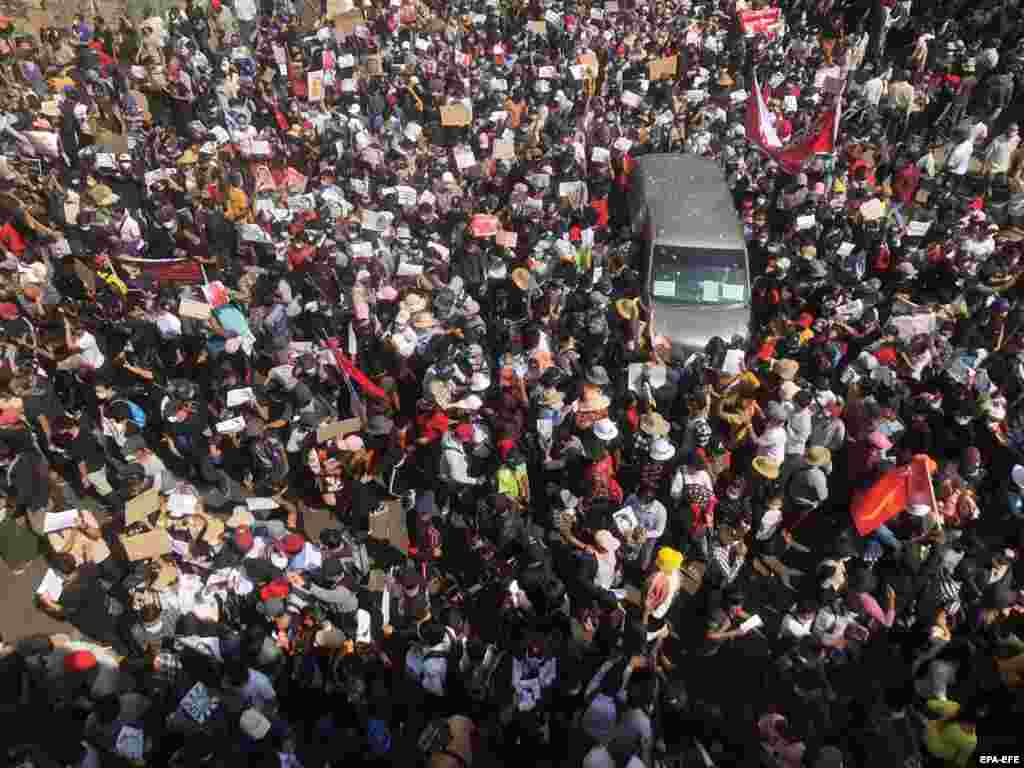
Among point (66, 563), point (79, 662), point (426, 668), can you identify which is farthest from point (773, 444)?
point (66, 563)

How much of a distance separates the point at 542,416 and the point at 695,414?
167cm

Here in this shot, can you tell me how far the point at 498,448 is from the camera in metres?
7.29

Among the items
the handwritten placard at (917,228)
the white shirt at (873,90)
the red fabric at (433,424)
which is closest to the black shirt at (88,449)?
the red fabric at (433,424)

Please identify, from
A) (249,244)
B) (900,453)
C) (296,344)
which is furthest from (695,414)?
(249,244)

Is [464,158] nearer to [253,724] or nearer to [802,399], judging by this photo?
[802,399]

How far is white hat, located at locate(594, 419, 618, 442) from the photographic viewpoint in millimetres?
7438

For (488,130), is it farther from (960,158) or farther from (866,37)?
(866,37)

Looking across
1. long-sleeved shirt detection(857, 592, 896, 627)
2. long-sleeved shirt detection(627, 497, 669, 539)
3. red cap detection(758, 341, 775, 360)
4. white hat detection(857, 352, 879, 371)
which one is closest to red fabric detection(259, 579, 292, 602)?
long-sleeved shirt detection(627, 497, 669, 539)

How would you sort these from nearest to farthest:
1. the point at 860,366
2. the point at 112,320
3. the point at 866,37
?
1. the point at 860,366
2. the point at 112,320
3. the point at 866,37

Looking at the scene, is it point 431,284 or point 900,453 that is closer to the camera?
point 900,453

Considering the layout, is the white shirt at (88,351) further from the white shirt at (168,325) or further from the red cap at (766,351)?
the red cap at (766,351)

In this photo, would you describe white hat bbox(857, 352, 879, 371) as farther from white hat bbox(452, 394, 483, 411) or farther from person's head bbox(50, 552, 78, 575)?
person's head bbox(50, 552, 78, 575)

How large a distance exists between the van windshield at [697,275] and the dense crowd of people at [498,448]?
21.6 inches

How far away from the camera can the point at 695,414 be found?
7.91 meters
